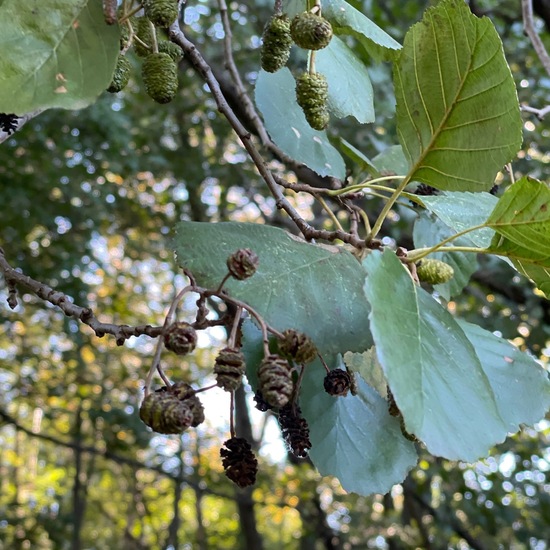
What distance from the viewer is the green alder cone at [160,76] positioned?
1.05 metres

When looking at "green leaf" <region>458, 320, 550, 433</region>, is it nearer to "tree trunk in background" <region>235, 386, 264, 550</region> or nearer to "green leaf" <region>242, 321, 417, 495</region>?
"green leaf" <region>242, 321, 417, 495</region>

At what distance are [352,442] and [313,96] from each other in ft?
1.71

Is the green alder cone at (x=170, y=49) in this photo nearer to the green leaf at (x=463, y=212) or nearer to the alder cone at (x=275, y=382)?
the green leaf at (x=463, y=212)

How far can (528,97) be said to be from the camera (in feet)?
10.5

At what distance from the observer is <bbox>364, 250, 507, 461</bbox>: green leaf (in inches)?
27.3

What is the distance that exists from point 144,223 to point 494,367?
4126 millimetres

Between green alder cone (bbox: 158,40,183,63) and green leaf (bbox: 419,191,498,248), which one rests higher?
green alder cone (bbox: 158,40,183,63)

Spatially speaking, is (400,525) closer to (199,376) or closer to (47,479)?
(199,376)


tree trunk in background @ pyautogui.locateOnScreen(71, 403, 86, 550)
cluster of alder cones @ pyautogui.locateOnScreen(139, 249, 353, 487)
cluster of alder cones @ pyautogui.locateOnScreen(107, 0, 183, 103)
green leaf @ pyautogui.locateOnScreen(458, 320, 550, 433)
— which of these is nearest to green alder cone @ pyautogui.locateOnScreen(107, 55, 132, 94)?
cluster of alder cones @ pyautogui.locateOnScreen(107, 0, 183, 103)

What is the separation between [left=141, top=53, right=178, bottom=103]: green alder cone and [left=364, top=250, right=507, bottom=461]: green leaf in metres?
0.47

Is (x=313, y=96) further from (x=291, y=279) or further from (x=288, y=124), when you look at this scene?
(x=291, y=279)

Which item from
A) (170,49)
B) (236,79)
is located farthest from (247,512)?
(170,49)

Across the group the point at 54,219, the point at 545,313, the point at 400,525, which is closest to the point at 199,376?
the point at 400,525

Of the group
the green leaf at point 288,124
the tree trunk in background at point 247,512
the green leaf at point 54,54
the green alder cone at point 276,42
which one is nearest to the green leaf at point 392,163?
the green leaf at point 288,124
